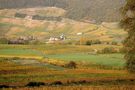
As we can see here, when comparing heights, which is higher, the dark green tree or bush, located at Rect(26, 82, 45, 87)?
the dark green tree

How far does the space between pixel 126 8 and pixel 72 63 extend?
4077 cm

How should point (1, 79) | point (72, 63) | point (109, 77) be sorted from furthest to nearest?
point (72, 63) → point (109, 77) → point (1, 79)

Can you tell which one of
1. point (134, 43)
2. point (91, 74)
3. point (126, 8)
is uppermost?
point (126, 8)

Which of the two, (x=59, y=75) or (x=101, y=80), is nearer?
(x=101, y=80)

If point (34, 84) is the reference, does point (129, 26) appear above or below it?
above

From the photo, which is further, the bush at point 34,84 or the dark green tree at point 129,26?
the bush at point 34,84

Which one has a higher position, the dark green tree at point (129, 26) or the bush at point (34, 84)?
the dark green tree at point (129, 26)

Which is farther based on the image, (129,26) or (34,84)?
(34,84)

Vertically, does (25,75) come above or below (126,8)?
below

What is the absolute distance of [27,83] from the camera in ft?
202

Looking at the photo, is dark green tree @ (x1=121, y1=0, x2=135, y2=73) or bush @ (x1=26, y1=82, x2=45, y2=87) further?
bush @ (x1=26, y1=82, x2=45, y2=87)

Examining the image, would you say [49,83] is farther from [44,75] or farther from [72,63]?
[72,63]

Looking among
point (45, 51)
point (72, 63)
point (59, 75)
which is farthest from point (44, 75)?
point (45, 51)

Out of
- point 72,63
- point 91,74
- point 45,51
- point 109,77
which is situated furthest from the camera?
point 45,51
